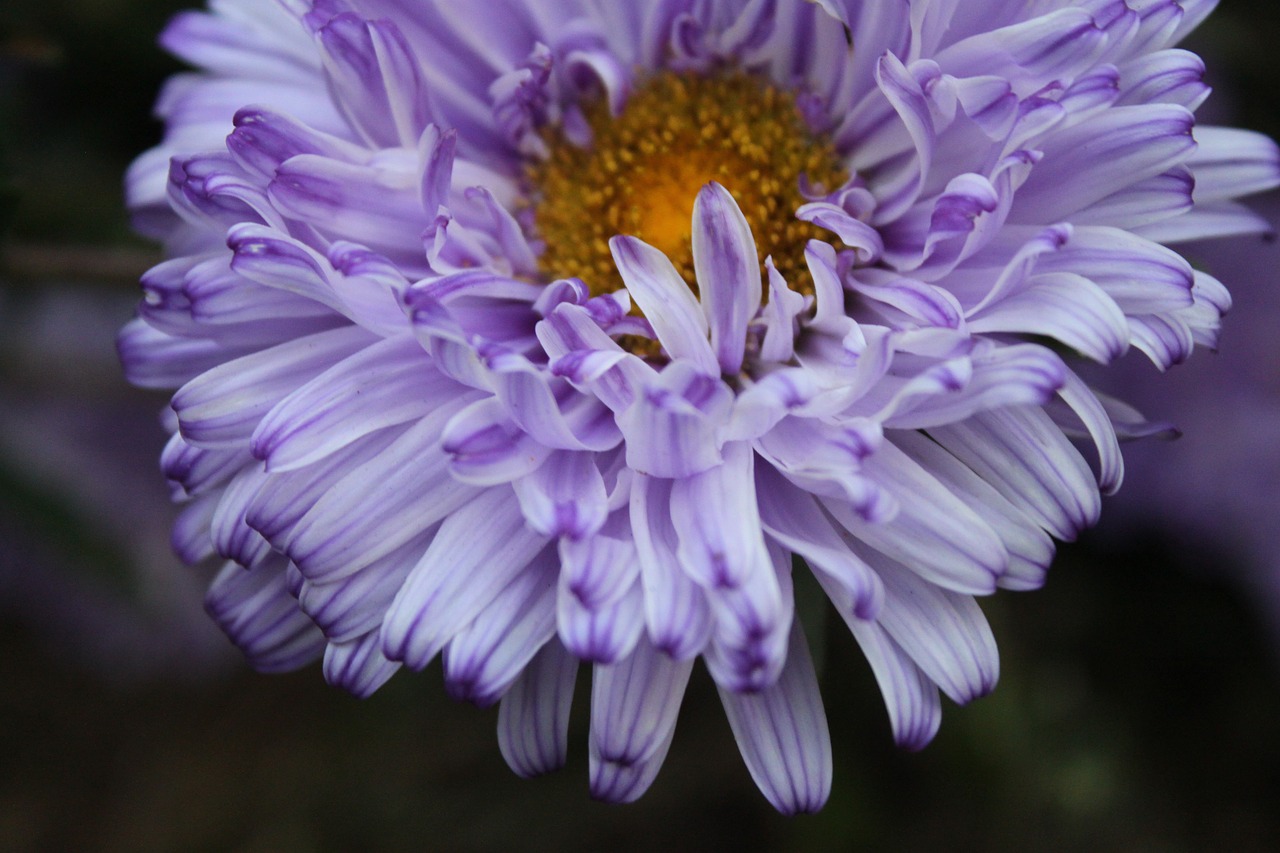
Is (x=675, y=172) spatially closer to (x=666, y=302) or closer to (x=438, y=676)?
(x=666, y=302)

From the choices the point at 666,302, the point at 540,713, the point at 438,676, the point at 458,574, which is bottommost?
the point at 438,676

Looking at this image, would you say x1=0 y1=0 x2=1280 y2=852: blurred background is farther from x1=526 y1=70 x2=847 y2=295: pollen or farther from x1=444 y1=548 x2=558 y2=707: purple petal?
x1=444 y1=548 x2=558 y2=707: purple petal

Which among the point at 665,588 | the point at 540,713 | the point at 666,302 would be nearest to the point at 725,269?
the point at 666,302

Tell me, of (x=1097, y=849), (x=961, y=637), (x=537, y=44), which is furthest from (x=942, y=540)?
(x=1097, y=849)

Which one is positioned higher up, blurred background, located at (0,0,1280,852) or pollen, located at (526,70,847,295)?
pollen, located at (526,70,847,295)

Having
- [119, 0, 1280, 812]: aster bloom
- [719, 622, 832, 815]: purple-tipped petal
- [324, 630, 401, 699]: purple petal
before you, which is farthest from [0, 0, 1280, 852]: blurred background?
[719, 622, 832, 815]: purple-tipped petal

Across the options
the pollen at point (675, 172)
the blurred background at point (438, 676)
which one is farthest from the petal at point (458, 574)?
the blurred background at point (438, 676)

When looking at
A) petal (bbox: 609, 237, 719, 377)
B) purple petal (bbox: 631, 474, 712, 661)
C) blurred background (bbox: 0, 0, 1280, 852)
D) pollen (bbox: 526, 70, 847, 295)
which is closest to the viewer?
purple petal (bbox: 631, 474, 712, 661)

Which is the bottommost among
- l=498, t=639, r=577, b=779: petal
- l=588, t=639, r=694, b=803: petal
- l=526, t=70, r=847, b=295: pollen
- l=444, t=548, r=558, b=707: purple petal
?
l=498, t=639, r=577, b=779: petal

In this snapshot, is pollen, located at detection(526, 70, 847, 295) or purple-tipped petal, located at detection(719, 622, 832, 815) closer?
purple-tipped petal, located at detection(719, 622, 832, 815)
